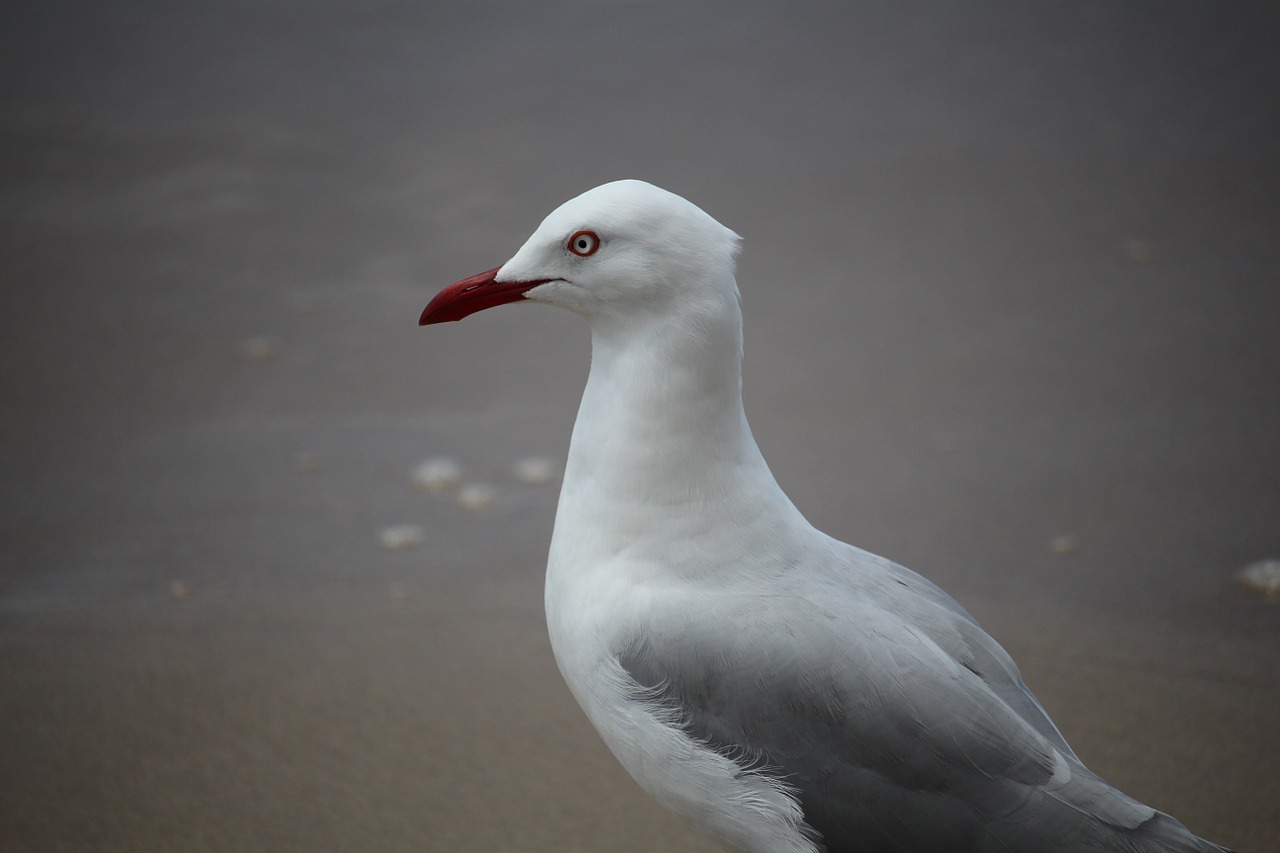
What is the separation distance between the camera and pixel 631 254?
101 cm

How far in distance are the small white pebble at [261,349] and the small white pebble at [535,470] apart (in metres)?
0.60

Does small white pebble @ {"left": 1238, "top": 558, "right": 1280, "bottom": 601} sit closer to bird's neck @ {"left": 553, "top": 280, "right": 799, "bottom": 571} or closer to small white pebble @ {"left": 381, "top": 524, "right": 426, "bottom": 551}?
bird's neck @ {"left": 553, "top": 280, "right": 799, "bottom": 571}

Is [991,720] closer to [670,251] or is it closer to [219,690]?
[670,251]

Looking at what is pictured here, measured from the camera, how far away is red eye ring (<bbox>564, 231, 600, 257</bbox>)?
40.5 inches

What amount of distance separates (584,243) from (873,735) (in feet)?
1.62

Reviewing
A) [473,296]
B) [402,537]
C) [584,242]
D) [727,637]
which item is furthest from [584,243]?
[402,537]

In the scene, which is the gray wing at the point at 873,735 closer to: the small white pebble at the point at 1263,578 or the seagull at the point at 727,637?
the seagull at the point at 727,637

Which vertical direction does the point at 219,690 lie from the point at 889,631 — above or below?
below

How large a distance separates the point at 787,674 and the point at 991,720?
182 millimetres

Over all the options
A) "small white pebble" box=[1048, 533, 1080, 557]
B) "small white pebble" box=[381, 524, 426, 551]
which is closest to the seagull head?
"small white pebble" box=[381, 524, 426, 551]

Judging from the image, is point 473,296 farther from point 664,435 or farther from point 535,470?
point 535,470

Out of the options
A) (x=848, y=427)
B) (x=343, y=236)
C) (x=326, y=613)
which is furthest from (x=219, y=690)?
(x=343, y=236)

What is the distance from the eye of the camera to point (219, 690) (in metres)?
1.56

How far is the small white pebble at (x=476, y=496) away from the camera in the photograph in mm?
1930
